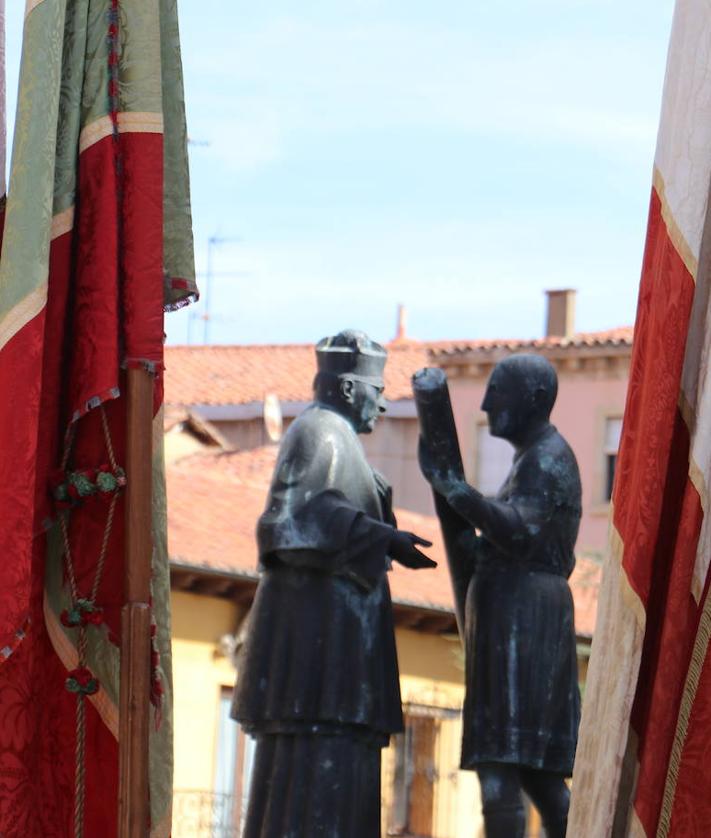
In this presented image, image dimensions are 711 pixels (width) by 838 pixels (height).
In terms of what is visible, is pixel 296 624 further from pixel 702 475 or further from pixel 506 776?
pixel 702 475

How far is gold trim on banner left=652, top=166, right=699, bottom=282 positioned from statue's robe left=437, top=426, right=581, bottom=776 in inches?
77.9

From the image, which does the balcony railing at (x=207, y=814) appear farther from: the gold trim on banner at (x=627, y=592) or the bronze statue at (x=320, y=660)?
the gold trim on banner at (x=627, y=592)

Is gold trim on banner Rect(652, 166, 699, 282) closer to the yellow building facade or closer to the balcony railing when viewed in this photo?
the yellow building facade

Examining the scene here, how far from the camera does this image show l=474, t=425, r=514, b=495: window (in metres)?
39.6

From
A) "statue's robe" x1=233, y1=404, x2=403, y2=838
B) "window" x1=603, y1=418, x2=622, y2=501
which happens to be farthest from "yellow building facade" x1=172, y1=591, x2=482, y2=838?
"statue's robe" x1=233, y1=404, x2=403, y2=838

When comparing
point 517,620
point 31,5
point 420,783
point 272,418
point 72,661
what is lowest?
point 72,661

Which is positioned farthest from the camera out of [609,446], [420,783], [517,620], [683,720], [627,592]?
[609,446]

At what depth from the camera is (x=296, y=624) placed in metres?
6.95

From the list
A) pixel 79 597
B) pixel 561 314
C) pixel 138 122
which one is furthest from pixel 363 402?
pixel 561 314

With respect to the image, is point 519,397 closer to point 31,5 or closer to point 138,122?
point 138,122

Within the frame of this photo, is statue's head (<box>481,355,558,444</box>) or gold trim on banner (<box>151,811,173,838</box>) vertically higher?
statue's head (<box>481,355,558,444</box>)

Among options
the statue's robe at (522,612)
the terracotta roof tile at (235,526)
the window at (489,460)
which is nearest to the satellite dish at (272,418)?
the terracotta roof tile at (235,526)

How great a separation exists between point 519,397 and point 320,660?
3.19ft

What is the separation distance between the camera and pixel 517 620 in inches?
278
